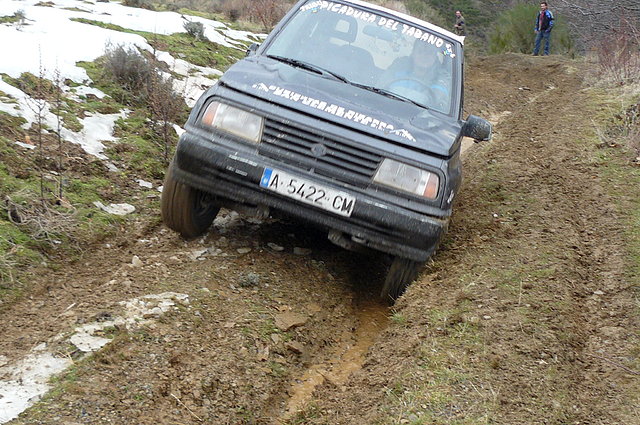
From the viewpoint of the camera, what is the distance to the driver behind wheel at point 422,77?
17.8 feet

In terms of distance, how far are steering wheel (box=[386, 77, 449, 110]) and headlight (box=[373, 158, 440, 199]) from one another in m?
1.02

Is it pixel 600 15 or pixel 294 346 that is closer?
A: pixel 294 346

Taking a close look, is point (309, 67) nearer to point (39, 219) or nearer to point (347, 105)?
point (347, 105)

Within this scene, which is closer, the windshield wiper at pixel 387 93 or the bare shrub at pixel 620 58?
the windshield wiper at pixel 387 93

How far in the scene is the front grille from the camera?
4.54m

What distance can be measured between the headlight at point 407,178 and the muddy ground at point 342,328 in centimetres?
79

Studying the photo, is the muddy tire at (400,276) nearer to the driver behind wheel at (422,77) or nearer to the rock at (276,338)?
the rock at (276,338)

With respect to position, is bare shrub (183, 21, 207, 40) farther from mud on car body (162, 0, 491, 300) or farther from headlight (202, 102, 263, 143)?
headlight (202, 102, 263, 143)

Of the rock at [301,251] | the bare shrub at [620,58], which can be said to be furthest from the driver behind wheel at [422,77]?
the bare shrub at [620,58]

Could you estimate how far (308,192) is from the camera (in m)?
4.51

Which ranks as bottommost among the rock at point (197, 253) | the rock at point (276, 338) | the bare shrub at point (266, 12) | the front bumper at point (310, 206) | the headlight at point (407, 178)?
the bare shrub at point (266, 12)

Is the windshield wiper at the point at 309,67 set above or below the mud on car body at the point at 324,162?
above

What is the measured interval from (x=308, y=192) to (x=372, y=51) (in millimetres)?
1668

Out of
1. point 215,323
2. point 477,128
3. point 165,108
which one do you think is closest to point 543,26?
point 165,108
